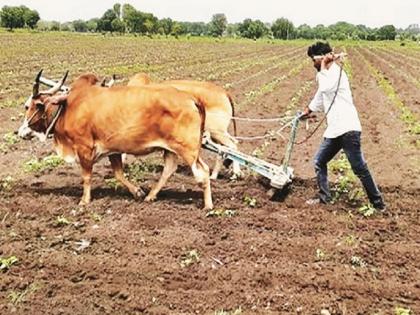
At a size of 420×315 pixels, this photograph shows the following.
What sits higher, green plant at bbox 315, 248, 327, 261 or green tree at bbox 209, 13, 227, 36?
green plant at bbox 315, 248, 327, 261

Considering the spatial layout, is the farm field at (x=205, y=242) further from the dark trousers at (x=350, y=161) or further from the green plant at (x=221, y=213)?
the dark trousers at (x=350, y=161)

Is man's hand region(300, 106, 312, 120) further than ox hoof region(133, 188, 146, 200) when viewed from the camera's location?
No

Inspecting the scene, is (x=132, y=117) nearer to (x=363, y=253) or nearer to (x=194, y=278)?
(x=194, y=278)

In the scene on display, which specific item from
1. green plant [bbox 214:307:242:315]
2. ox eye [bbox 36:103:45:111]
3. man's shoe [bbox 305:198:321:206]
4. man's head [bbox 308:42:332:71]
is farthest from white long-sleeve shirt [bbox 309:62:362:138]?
ox eye [bbox 36:103:45:111]

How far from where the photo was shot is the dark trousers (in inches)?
304

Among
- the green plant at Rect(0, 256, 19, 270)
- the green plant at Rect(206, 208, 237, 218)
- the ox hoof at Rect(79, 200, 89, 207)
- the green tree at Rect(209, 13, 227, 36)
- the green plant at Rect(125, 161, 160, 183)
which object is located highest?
the green plant at Rect(0, 256, 19, 270)

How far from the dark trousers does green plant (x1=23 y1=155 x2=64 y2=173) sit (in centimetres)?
422

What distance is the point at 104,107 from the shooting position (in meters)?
8.12

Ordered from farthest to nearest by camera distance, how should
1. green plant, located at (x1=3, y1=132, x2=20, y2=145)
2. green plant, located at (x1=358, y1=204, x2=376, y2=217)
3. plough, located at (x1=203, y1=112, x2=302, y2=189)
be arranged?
green plant, located at (x1=3, y1=132, x2=20, y2=145) < plough, located at (x1=203, y1=112, x2=302, y2=189) < green plant, located at (x1=358, y1=204, x2=376, y2=217)

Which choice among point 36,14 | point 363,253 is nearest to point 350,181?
point 363,253

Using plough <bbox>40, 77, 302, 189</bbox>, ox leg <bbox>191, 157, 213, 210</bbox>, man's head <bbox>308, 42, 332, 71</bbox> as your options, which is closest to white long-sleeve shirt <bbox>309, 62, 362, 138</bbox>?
man's head <bbox>308, 42, 332, 71</bbox>

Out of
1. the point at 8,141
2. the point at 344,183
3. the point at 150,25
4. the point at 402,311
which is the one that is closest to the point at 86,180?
the point at 344,183

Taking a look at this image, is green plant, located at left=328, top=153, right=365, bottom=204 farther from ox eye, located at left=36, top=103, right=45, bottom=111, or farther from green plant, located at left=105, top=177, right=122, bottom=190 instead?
ox eye, located at left=36, top=103, right=45, bottom=111

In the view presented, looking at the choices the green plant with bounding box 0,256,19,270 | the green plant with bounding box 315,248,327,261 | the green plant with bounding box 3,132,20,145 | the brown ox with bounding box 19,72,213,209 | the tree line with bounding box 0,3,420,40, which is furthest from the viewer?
the tree line with bounding box 0,3,420,40
